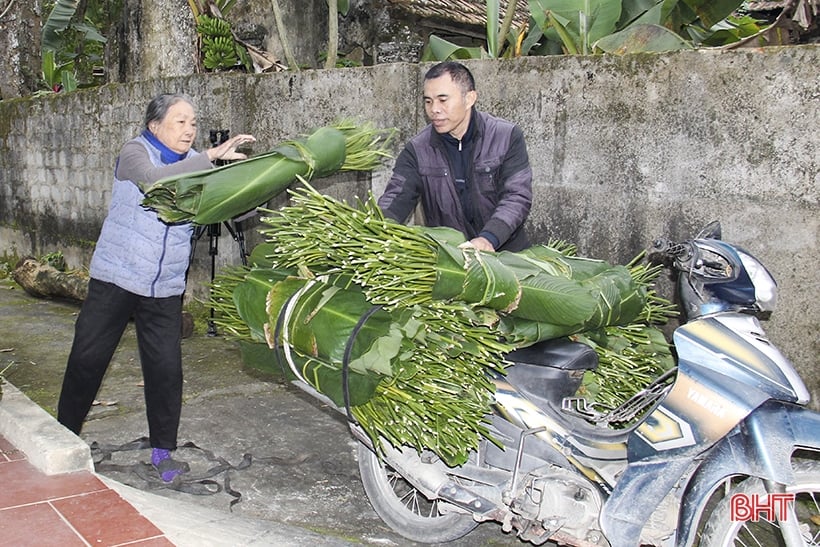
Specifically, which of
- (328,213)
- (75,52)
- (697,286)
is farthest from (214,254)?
(75,52)

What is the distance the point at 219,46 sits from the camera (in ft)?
25.4

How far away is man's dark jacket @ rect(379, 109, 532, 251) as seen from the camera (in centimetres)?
380

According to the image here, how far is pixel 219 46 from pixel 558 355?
5.54 metres

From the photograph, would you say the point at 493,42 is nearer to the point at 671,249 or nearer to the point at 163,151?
the point at 163,151

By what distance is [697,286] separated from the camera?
297 centimetres

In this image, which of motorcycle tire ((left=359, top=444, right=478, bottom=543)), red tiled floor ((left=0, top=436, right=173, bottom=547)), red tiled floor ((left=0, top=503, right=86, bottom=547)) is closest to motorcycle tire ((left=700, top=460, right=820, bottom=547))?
motorcycle tire ((left=359, top=444, right=478, bottom=543))

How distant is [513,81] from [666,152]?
1084 mm

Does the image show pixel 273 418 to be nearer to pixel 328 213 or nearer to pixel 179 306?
pixel 179 306

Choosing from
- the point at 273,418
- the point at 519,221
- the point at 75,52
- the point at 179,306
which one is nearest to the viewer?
the point at 519,221

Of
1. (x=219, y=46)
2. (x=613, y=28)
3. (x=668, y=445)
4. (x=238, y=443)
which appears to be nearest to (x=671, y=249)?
(x=668, y=445)

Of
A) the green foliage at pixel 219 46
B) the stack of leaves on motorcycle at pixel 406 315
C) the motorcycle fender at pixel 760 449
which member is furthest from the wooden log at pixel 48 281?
the motorcycle fender at pixel 760 449

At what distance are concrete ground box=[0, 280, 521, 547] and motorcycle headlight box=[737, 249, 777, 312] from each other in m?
1.50

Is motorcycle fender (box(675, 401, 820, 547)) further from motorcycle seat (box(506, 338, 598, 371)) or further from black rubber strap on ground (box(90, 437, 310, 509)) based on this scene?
black rubber strap on ground (box(90, 437, 310, 509))

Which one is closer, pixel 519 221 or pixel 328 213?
pixel 328 213
